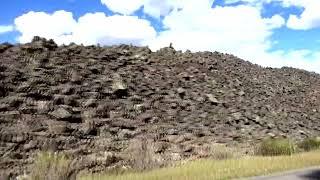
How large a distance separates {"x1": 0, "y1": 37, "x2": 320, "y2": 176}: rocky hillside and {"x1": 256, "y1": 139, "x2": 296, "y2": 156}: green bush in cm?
321

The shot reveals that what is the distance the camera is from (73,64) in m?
37.6

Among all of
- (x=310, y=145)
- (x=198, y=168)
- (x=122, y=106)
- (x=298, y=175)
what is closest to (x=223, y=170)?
(x=198, y=168)

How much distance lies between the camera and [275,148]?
3089 cm

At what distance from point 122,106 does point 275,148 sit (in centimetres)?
905

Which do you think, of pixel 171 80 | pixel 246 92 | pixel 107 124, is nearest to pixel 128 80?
pixel 171 80

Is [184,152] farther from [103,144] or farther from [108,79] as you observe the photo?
[108,79]

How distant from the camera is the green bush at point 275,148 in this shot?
3072 cm

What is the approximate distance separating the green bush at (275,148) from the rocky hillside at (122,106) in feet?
10.5

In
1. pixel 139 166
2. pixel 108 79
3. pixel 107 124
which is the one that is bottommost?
pixel 139 166

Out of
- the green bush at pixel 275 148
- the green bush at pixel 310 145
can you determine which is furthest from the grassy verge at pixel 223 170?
the green bush at pixel 310 145

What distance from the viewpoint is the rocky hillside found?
93.7ft

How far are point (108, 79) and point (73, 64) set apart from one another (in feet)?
7.46

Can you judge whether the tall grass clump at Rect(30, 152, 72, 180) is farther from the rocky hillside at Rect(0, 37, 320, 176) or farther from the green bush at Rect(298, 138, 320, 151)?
the green bush at Rect(298, 138, 320, 151)

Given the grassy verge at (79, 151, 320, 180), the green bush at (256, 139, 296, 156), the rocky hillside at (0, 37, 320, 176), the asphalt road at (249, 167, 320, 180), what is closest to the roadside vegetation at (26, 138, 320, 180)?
the grassy verge at (79, 151, 320, 180)
